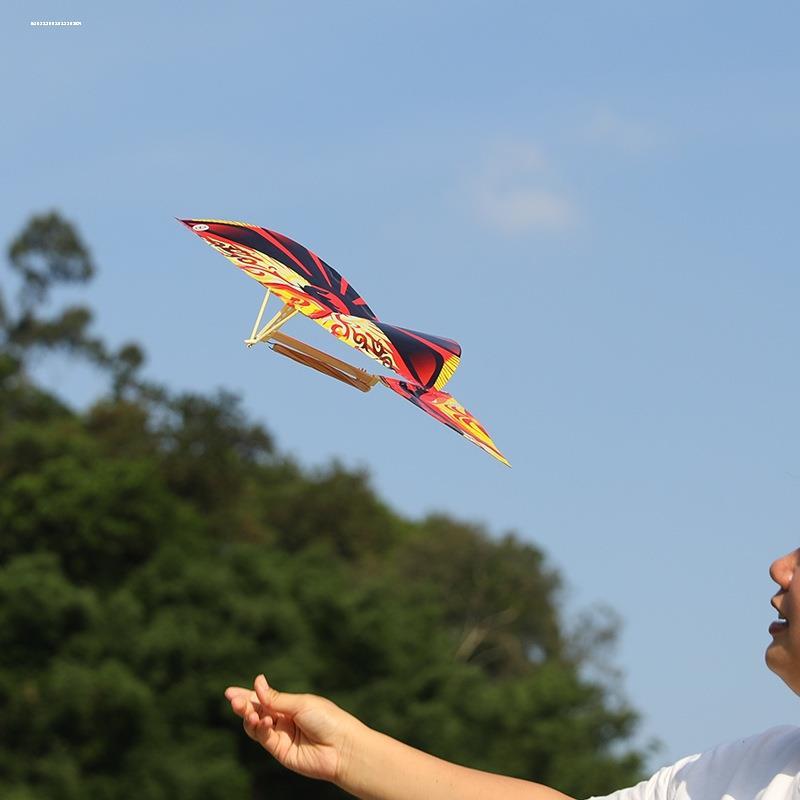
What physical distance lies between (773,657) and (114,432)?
2215 centimetres

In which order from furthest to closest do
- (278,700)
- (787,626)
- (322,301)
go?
(322,301) < (278,700) < (787,626)

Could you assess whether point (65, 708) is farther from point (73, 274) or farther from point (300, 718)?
point (300, 718)

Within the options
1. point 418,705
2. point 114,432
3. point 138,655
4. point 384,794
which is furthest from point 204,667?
point 384,794

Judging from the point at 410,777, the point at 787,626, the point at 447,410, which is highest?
the point at 447,410

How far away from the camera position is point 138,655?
16250mm

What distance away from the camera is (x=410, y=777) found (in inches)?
66.6

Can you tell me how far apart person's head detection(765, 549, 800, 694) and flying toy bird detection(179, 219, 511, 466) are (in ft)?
1.02

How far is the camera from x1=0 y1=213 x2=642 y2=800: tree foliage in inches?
608

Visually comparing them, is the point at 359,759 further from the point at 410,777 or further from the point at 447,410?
the point at 447,410

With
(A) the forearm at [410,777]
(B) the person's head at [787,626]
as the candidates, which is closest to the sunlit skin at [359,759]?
(A) the forearm at [410,777]

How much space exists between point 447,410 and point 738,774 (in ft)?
1.61

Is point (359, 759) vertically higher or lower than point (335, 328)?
lower

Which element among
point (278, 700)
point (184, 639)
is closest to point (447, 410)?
point (278, 700)

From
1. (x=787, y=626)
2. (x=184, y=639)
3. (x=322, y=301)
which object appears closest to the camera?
(x=787, y=626)
